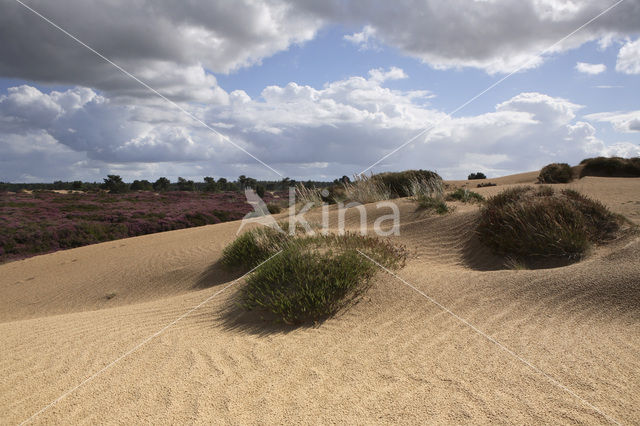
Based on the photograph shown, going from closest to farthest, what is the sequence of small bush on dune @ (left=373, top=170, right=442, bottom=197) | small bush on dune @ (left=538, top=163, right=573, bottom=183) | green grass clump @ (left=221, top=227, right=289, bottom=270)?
green grass clump @ (left=221, top=227, right=289, bottom=270)
small bush on dune @ (left=373, top=170, right=442, bottom=197)
small bush on dune @ (left=538, top=163, right=573, bottom=183)

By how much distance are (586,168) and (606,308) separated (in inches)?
896

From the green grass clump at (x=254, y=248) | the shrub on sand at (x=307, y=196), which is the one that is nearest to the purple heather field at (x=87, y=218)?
the shrub on sand at (x=307, y=196)

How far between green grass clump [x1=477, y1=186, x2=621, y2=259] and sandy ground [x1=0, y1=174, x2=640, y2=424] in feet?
1.43

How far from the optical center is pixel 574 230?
722cm

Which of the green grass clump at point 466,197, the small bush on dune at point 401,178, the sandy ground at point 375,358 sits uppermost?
the small bush on dune at point 401,178

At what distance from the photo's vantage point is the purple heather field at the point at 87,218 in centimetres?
1753

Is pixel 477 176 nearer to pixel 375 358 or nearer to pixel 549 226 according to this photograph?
pixel 549 226

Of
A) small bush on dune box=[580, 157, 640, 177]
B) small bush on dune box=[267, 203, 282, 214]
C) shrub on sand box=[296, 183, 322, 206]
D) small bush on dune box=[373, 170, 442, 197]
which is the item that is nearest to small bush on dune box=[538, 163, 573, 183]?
small bush on dune box=[580, 157, 640, 177]

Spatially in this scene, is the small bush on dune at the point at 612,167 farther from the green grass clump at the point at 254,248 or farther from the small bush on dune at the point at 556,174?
the green grass clump at the point at 254,248

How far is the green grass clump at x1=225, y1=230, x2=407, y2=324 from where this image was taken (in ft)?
17.6

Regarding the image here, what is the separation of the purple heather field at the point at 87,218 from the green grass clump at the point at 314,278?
1524 cm

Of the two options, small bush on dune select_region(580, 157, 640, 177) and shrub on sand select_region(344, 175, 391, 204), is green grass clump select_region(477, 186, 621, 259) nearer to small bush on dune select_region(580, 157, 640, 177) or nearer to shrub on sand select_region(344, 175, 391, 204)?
shrub on sand select_region(344, 175, 391, 204)

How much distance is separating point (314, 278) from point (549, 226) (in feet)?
16.1

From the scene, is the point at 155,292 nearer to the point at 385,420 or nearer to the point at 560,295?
the point at 385,420
